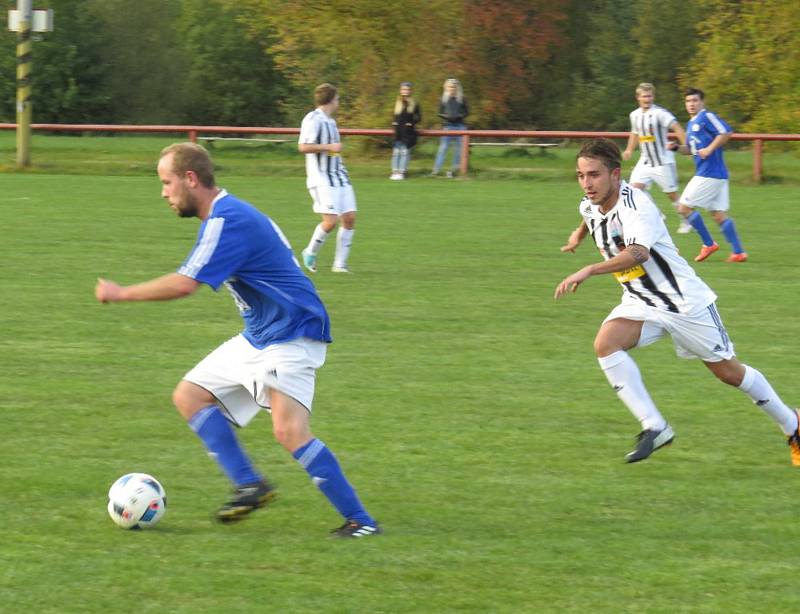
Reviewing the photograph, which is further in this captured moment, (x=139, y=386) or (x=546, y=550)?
(x=139, y=386)

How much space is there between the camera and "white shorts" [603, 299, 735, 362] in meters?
6.58

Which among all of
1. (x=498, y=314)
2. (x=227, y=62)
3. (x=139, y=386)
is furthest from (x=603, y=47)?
(x=139, y=386)

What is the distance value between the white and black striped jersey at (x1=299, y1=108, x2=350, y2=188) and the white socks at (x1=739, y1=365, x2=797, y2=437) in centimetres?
701

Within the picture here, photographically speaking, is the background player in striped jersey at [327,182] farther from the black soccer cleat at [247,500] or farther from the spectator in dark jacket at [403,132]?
the spectator in dark jacket at [403,132]

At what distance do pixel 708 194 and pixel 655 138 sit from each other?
6.38 feet

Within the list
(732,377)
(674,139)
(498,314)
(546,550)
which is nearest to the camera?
(546,550)

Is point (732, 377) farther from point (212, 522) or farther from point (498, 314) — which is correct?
point (498, 314)

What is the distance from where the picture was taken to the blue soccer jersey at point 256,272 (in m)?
5.11

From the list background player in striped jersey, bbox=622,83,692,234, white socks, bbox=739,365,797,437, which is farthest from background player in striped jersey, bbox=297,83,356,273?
white socks, bbox=739,365,797,437

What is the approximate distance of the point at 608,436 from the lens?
716 cm

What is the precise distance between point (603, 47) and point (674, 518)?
40306 mm

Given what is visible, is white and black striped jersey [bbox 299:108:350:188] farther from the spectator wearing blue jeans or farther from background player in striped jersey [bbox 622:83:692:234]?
the spectator wearing blue jeans

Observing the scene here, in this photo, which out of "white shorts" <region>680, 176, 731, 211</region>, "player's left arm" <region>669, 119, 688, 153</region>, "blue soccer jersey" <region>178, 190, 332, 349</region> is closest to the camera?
"blue soccer jersey" <region>178, 190, 332, 349</region>

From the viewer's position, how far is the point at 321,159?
13234mm
